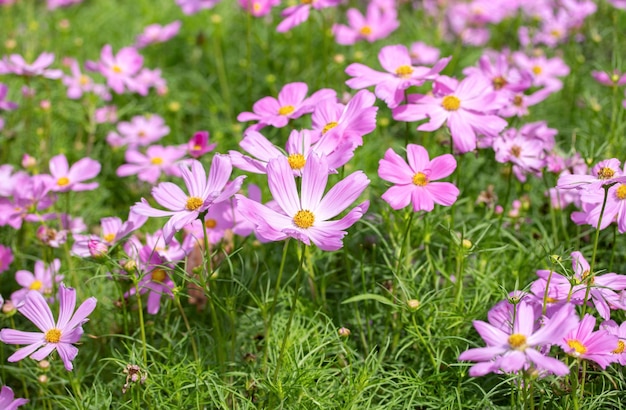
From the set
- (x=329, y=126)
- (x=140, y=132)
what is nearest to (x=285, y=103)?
(x=329, y=126)

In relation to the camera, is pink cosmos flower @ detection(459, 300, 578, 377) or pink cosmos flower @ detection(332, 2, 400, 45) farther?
pink cosmos flower @ detection(332, 2, 400, 45)

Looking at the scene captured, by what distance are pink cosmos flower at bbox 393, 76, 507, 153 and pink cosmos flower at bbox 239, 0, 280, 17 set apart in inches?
32.0

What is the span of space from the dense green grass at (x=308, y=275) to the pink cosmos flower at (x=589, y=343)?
4.2 inches

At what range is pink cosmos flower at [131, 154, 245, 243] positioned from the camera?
46.3 inches

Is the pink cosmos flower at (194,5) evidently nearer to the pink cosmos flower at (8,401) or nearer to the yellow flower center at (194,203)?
the yellow flower center at (194,203)

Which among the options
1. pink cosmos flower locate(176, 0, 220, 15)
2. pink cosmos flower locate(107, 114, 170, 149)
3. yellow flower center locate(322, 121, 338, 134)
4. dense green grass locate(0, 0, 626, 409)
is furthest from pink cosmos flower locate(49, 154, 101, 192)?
pink cosmos flower locate(176, 0, 220, 15)

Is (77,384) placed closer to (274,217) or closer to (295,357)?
(295,357)

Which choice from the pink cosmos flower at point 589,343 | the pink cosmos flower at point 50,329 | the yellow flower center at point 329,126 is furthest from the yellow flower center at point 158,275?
the pink cosmos flower at point 589,343

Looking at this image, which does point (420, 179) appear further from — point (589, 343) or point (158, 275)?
point (158, 275)

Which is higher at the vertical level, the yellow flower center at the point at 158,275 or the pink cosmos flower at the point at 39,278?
the yellow flower center at the point at 158,275

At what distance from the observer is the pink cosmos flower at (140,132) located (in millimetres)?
2217

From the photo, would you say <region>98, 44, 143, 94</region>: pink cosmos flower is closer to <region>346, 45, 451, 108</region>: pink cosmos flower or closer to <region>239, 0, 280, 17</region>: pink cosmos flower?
<region>239, 0, 280, 17</region>: pink cosmos flower

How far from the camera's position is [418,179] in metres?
1.26

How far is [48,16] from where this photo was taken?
3.14 m
